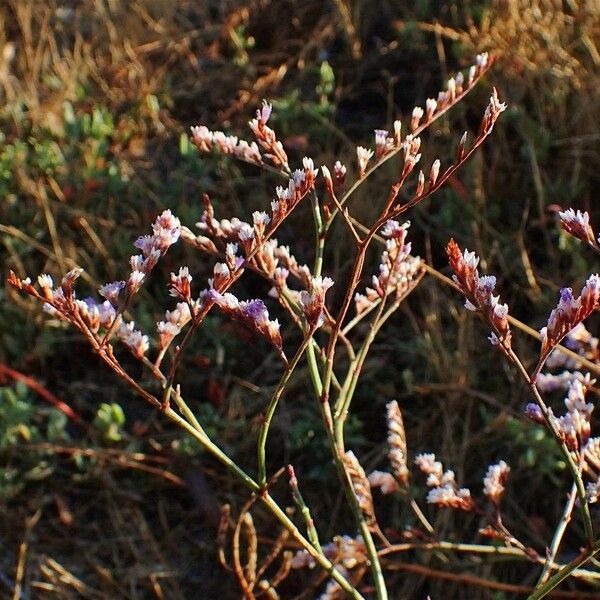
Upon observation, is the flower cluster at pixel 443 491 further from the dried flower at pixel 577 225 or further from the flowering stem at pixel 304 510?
the dried flower at pixel 577 225

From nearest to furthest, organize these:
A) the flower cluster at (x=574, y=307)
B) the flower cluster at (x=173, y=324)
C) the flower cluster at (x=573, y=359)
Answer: the flower cluster at (x=574, y=307) → the flower cluster at (x=173, y=324) → the flower cluster at (x=573, y=359)

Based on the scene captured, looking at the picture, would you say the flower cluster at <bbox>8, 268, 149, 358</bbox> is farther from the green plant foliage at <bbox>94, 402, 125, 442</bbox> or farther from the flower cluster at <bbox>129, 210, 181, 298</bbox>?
the green plant foliage at <bbox>94, 402, 125, 442</bbox>

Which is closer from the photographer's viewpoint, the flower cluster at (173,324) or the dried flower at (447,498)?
the flower cluster at (173,324)

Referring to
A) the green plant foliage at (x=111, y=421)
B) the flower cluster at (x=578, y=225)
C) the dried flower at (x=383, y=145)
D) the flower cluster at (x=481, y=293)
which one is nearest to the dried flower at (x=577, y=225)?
the flower cluster at (x=578, y=225)

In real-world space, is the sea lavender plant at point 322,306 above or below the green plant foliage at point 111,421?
above

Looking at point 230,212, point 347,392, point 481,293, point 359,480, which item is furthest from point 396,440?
point 230,212

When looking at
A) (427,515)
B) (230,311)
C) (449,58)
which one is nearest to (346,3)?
(449,58)

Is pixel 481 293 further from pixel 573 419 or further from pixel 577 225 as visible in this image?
pixel 573 419
